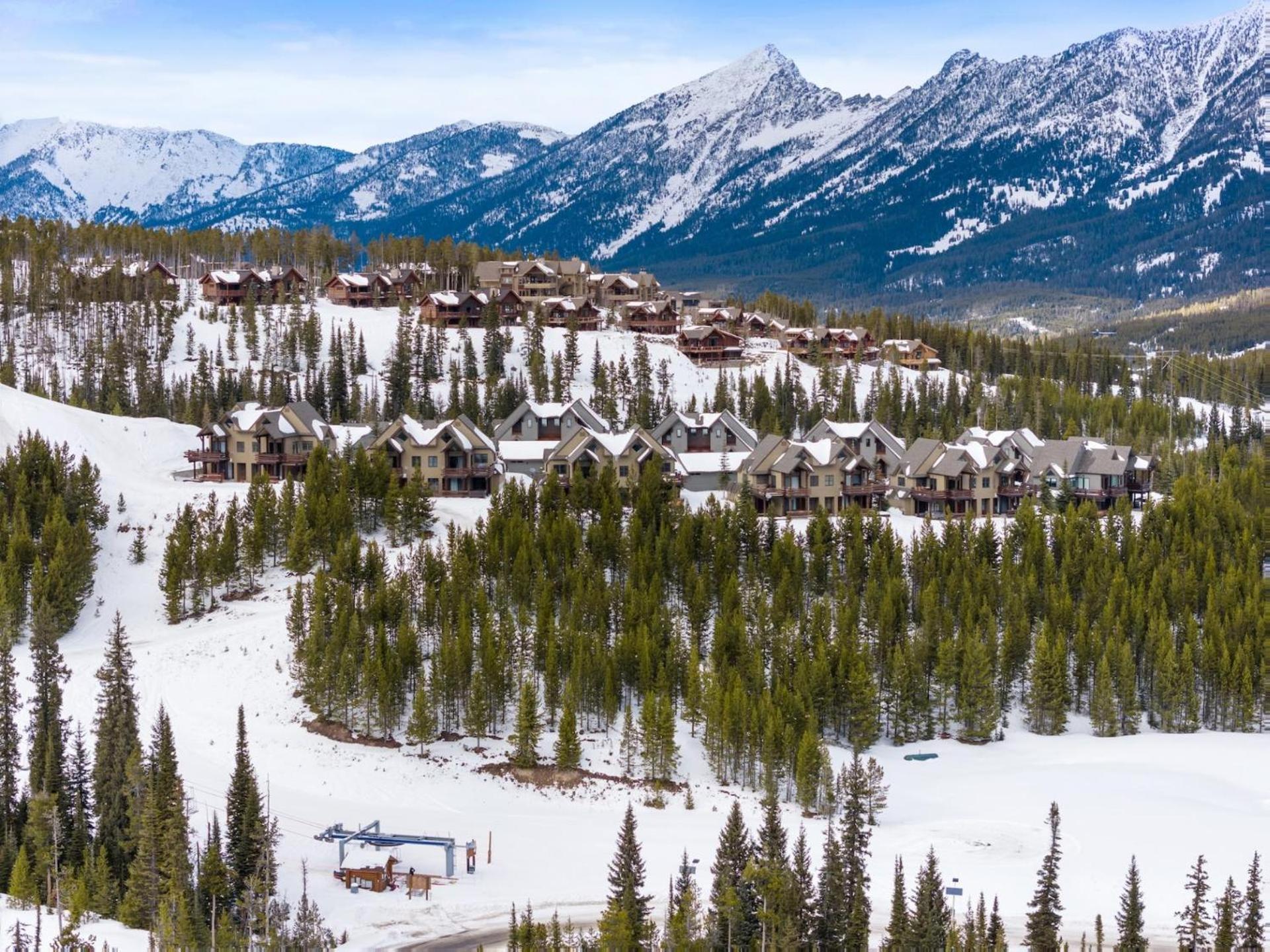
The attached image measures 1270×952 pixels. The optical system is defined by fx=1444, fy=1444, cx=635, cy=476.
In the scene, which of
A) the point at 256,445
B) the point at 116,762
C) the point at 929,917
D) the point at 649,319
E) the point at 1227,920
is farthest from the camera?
the point at 649,319

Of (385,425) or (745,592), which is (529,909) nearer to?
(745,592)

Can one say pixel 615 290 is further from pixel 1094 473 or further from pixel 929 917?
pixel 929 917

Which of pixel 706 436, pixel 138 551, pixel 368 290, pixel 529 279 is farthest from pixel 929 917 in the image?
pixel 529 279

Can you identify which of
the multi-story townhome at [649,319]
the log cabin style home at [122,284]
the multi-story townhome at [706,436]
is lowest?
the multi-story townhome at [706,436]

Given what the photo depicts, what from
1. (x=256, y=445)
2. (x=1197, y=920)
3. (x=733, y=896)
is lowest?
(x=1197, y=920)

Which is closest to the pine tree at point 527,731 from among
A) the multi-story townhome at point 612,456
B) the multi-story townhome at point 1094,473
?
the multi-story townhome at point 612,456

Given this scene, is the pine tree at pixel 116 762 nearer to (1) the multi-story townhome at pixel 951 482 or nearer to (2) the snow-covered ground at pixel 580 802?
(2) the snow-covered ground at pixel 580 802
